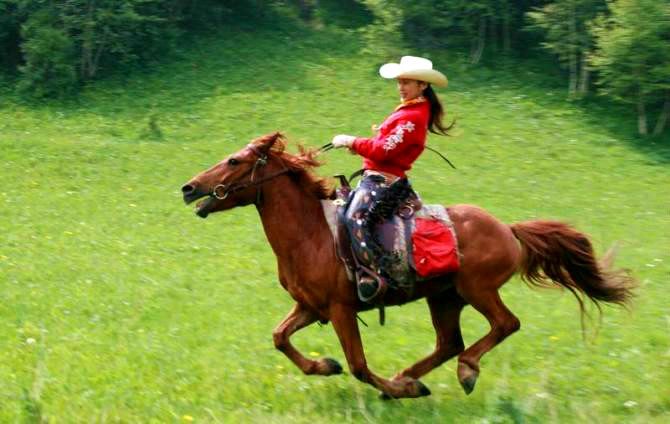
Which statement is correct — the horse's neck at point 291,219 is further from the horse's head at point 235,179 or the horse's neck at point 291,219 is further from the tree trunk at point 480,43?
the tree trunk at point 480,43

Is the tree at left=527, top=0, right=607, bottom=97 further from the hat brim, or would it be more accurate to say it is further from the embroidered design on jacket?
the embroidered design on jacket

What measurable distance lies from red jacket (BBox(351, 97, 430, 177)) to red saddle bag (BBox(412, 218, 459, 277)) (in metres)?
0.62

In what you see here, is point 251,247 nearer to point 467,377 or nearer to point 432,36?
point 467,377

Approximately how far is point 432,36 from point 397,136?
2863 cm

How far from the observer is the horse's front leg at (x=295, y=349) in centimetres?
826

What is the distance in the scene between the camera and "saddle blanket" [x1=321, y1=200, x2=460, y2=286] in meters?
7.91

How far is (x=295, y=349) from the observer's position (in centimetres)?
840

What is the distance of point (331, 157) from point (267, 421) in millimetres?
17469

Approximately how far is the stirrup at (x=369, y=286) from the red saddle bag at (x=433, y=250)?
0.33 meters

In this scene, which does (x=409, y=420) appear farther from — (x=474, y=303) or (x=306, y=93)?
(x=306, y=93)

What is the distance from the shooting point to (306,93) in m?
31.6

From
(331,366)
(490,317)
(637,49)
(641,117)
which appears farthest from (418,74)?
(641,117)

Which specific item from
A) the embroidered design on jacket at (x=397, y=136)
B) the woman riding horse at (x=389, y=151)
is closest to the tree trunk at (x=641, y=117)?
the woman riding horse at (x=389, y=151)

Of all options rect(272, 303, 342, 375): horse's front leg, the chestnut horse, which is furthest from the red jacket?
Answer: rect(272, 303, 342, 375): horse's front leg
